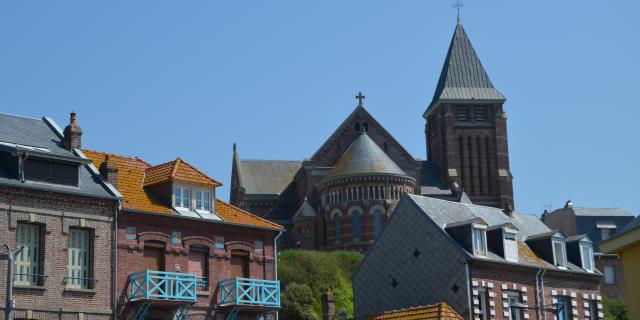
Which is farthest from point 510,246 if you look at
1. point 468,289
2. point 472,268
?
point 468,289

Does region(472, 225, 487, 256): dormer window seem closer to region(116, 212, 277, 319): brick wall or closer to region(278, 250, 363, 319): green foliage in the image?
region(116, 212, 277, 319): brick wall

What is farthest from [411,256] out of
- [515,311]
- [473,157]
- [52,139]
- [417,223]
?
[473,157]

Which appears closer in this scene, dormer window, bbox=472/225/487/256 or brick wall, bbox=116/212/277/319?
brick wall, bbox=116/212/277/319

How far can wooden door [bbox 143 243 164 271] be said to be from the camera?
32969 millimetres

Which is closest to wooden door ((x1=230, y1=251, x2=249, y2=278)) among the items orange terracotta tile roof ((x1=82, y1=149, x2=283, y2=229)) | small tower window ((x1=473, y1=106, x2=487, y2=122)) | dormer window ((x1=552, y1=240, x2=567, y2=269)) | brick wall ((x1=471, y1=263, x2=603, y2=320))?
orange terracotta tile roof ((x1=82, y1=149, x2=283, y2=229))

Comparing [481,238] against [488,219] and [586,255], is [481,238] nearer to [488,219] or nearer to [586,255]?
[488,219]

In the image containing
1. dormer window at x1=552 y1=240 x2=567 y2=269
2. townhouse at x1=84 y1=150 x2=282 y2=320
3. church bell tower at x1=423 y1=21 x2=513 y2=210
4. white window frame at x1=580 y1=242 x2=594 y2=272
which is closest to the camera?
townhouse at x1=84 y1=150 x2=282 y2=320

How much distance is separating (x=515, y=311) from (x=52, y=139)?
1838 centimetres

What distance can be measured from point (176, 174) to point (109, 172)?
2379 millimetres

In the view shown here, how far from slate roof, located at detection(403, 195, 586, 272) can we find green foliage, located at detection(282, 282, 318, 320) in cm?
1446

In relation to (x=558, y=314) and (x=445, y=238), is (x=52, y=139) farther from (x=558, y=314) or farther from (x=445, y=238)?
(x=558, y=314)

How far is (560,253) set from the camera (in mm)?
43562

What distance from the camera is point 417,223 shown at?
40875mm

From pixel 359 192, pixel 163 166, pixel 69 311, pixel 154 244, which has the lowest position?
pixel 69 311
